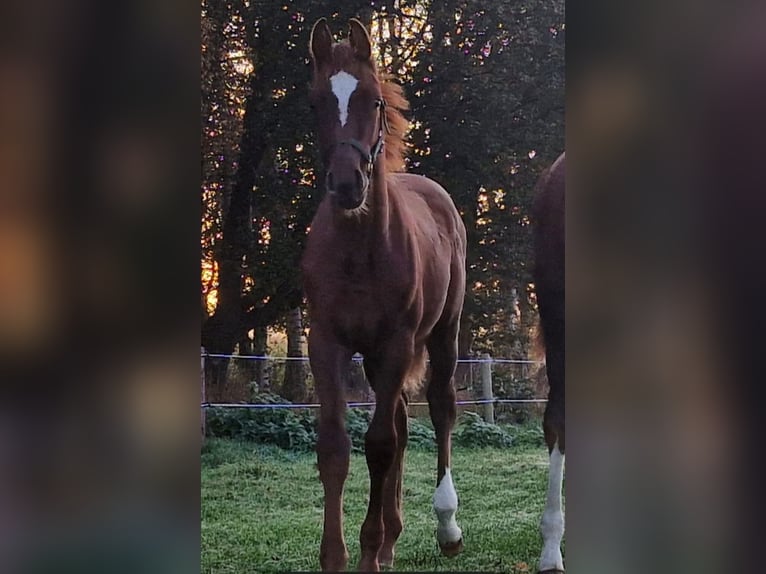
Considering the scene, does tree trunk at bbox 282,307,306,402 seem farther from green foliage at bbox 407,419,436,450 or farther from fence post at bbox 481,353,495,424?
fence post at bbox 481,353,495,424

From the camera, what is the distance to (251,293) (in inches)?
108

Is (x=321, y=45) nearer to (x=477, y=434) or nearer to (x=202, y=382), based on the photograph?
(x=202, y=382)

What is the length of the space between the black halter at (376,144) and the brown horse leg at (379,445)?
0.70 metres

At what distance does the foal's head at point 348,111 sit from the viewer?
8.59 ft

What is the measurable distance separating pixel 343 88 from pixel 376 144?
0.23 meters

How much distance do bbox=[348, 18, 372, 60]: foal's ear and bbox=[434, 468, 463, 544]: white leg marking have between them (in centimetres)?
156

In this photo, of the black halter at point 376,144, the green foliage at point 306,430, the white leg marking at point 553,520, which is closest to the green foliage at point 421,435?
the green foliage at point 306,430

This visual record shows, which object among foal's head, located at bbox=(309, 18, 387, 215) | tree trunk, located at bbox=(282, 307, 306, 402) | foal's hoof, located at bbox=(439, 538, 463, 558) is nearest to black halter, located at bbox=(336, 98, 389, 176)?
foal's head, located at bbox=(309, 18, 387, 215)

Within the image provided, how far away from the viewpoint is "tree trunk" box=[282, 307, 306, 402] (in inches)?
107

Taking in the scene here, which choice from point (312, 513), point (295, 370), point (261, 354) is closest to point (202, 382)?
point (261, 354)

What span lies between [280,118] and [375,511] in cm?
147

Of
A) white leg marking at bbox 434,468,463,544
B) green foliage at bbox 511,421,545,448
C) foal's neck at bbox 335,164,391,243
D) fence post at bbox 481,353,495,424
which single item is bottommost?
white leg marking at bbox 434,468,463,544
